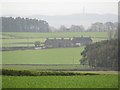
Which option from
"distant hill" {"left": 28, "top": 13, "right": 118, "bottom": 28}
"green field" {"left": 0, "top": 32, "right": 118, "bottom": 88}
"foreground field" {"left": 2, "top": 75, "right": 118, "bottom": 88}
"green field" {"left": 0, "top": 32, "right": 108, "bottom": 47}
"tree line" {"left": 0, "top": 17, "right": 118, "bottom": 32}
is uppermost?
"distant hill" {"left": 28, "top": 13, "right": 118, "bottom": 28}

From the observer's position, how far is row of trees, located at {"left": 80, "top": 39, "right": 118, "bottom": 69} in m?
5.11

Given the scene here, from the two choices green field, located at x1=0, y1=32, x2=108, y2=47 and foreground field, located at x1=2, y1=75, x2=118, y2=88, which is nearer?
foreground field, located at x1=2, y1=75, x2=118, y2=88

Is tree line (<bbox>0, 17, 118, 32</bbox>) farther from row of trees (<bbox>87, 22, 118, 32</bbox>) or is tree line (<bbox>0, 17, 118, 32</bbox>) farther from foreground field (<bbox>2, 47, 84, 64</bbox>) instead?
foreground field (<bbox>2, 47, 84, 64</bbox>)

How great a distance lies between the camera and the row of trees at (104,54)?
511cm

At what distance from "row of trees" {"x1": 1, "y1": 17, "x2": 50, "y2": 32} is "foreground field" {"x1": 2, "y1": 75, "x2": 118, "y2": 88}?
3.05 feet

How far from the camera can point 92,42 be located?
5098mm

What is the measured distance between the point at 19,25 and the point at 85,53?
144 cm

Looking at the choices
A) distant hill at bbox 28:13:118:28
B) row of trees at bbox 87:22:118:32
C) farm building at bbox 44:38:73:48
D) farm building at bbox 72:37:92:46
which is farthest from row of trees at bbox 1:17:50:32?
row of trees at bbox 87:22:118:32

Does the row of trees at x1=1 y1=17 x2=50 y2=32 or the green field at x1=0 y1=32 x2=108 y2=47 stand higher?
the row of trees at x1=1 y1=17 x2=50 y2=32

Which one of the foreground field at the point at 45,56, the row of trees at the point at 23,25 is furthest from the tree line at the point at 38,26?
the foreground field at the point at 45,56

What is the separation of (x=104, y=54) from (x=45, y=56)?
121 cm

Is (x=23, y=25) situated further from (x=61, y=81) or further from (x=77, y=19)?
(x=61, y=81)

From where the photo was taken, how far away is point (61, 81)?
4.62 meters

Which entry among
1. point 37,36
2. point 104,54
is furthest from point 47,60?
point 104,54
